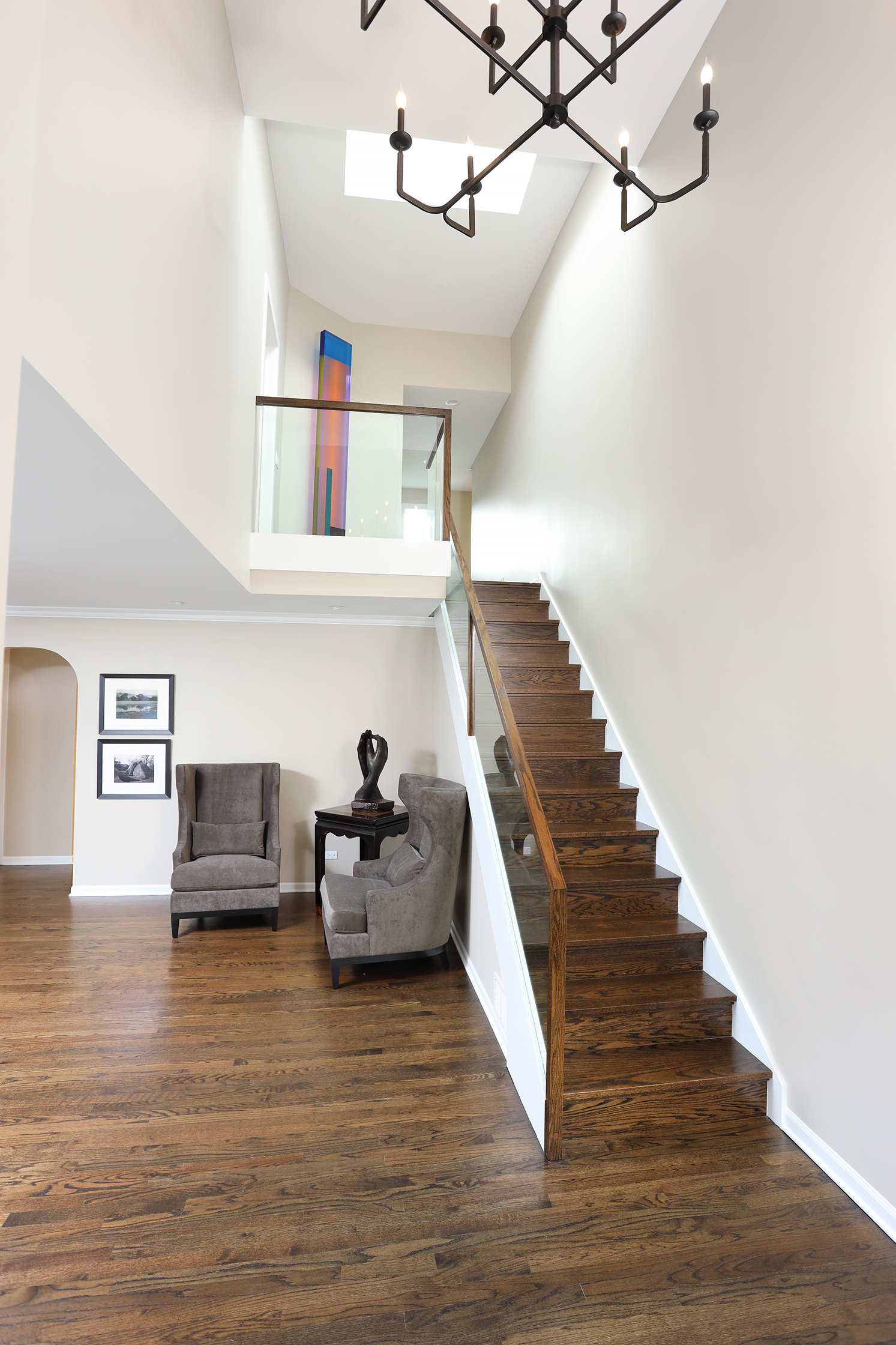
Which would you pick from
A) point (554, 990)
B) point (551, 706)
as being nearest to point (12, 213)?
point (554, 990)

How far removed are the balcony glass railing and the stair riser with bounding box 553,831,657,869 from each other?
8.35 feet

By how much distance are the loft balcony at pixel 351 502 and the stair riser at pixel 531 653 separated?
626mm

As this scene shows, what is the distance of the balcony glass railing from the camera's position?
507cm

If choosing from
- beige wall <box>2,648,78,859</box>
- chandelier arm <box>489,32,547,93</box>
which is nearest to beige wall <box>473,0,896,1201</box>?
chandelier arm <box>489,32,547,93</box>

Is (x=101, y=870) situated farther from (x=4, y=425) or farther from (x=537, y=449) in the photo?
(x=4, y=425)

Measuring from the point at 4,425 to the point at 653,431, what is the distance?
3617 millimetres

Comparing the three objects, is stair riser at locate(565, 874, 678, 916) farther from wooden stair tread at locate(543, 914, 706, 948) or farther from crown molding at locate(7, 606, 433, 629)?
crown molding at locate(7, 606, 433, 629)

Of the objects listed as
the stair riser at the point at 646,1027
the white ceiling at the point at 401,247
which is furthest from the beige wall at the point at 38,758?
the stair riser at the point at 646,1027

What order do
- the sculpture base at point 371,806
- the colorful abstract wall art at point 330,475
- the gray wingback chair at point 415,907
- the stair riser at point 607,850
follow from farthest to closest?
the sculpture base at point 371,806 < the colorful abstract wall art at point 330,475 < the gray wingback chair at point 415,907 < the stair riser at point 607,850

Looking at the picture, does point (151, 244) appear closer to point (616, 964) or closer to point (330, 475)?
point (330, 475)

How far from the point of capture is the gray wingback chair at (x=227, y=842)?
512 cm

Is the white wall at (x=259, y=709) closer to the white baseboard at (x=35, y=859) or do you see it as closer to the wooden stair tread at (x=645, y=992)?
the white baseboard at (x=35, y=859)

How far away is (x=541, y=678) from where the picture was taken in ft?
16.6

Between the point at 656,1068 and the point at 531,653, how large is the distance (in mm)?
2931
